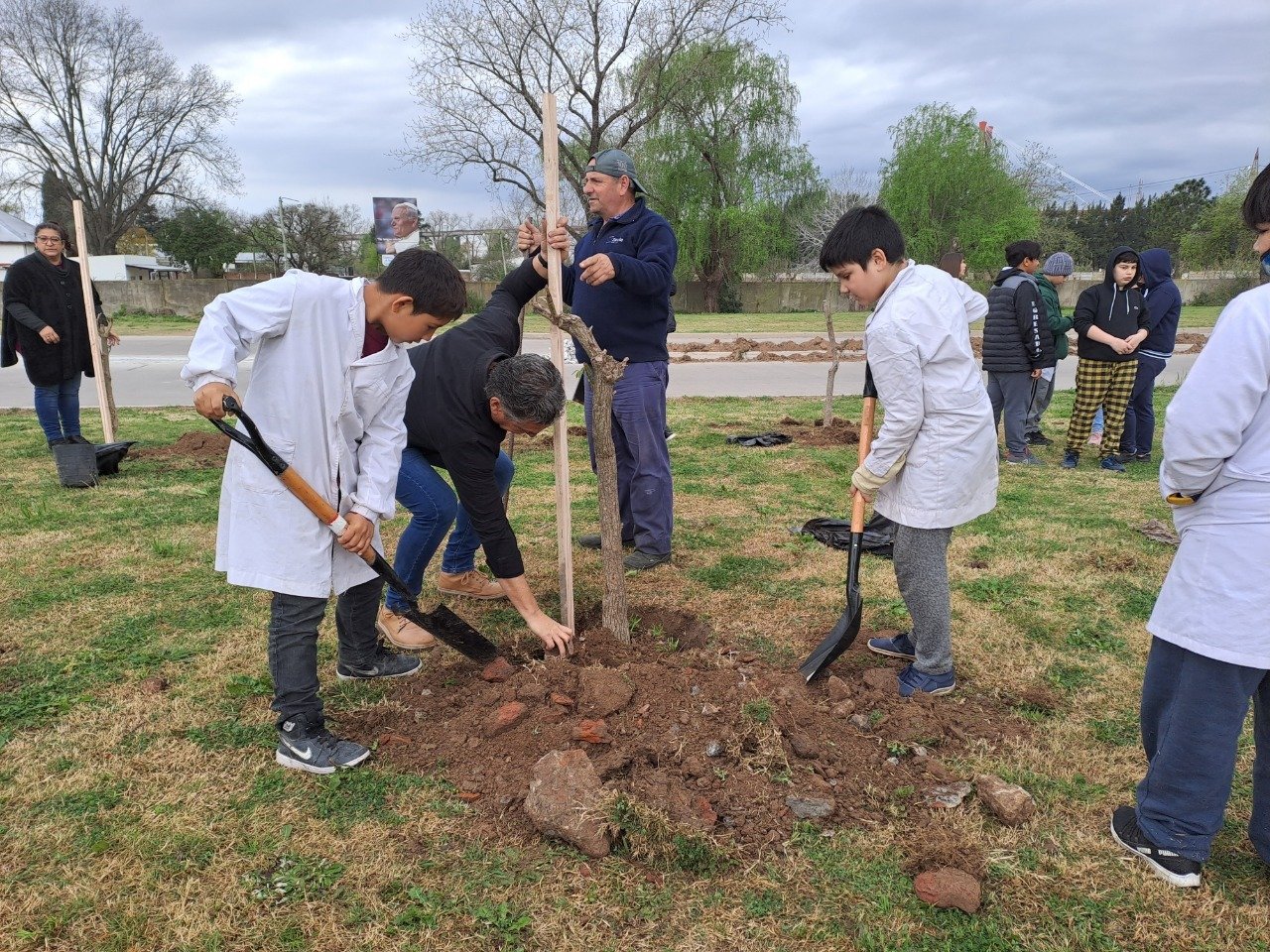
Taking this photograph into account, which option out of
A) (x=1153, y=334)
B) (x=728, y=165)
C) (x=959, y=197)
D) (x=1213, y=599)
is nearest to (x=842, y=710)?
(x=1213, y=599)

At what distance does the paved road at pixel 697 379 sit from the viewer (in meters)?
11.9

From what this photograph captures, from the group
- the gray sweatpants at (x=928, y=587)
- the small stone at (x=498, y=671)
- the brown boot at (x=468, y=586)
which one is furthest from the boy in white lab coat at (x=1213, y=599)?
the brown boot at (x=468, y=586)

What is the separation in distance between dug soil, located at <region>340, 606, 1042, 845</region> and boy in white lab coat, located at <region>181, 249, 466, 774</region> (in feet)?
1.29

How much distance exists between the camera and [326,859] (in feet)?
7.72

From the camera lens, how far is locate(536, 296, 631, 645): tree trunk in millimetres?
3139

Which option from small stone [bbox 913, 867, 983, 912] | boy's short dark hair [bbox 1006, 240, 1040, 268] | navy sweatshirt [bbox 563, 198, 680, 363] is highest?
boy's short dark hair [bbox 1006, 240, 1040, 268]

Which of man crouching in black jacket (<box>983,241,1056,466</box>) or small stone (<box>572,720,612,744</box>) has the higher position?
man crouching in black jacket (<box>983,241,1056,466</box>)

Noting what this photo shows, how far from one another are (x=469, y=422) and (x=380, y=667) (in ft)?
3.72

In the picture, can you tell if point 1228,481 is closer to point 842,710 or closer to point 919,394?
point 919,394

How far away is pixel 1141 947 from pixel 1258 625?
2.84ft

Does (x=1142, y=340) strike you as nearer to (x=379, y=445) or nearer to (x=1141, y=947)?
(x=1141, y=947)

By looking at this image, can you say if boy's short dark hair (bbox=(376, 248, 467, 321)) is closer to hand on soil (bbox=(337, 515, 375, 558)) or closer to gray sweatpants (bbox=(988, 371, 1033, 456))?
hand on soil (bbox=(337, 515, 375, 558))

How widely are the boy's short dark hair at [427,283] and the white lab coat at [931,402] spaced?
1443 mm

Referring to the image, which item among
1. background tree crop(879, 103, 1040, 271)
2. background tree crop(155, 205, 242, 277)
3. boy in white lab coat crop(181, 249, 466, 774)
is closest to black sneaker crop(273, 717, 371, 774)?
boy in white lab coat crop(181, 249, 466, 774)
